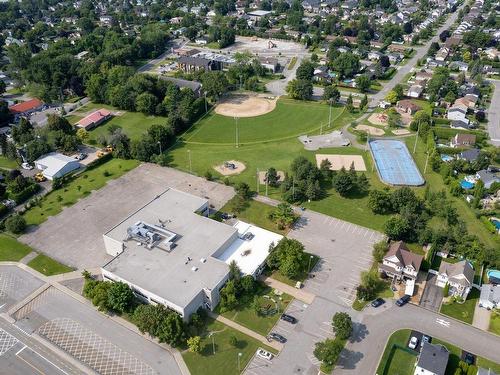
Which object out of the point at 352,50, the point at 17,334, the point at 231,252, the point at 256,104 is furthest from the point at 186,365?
the point at 352,50

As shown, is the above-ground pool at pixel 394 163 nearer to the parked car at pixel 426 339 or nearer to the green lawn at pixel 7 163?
the parked car at pixel 426 339

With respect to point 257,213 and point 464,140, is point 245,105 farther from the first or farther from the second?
point 464,140

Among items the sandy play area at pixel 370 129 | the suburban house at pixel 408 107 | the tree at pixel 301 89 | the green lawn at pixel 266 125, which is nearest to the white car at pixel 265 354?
the green lawn at pixel 266 125

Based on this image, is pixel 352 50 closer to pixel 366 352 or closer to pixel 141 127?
pixel 141 127

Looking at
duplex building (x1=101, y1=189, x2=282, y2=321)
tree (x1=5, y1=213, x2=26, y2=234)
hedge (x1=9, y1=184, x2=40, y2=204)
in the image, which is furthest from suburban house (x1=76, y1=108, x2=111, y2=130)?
duplex building (x1=101, y1=189, x2=282, y2=321)

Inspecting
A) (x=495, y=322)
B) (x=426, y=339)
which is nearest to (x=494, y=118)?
(x=495, y=322)

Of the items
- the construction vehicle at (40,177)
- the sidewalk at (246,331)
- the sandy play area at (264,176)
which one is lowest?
the sidewalk at (246,331)
